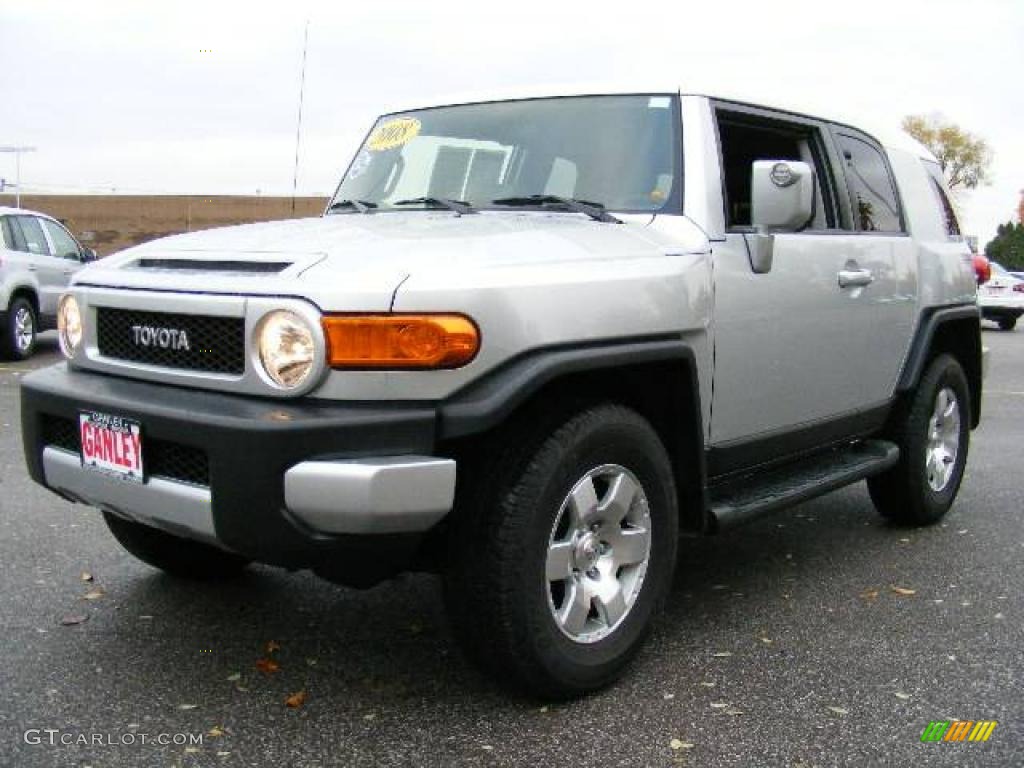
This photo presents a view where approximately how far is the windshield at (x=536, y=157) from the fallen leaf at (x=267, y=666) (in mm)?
1706

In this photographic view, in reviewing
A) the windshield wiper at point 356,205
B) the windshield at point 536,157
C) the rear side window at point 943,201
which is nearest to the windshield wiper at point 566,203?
the windshield at point 536,157

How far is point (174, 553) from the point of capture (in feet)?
13.7

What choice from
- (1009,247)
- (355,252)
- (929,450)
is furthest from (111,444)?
(1009,247)

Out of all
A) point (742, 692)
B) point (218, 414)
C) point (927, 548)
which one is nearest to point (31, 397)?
point (218, 414)

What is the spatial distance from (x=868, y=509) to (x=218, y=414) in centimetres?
407

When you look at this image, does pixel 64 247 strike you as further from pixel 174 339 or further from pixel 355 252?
pixel 355 252

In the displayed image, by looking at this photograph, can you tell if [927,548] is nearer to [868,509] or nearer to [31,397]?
[868,509]

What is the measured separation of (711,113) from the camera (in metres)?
4.01

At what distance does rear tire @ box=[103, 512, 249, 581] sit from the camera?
4.06m

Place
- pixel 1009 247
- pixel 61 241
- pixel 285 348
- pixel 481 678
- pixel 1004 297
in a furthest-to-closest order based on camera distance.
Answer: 1. pixel 1009 247
2. pixel 1004 297
3. pixel 61 241
4. pixel 481 678
5. pixel 285 348

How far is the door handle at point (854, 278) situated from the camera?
4398mm

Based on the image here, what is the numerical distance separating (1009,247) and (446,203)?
68967 millimetres

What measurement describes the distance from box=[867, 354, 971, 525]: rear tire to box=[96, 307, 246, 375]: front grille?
338 centimetres

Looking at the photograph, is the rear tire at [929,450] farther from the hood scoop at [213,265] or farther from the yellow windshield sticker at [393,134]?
the hood scoop at [213,265]
